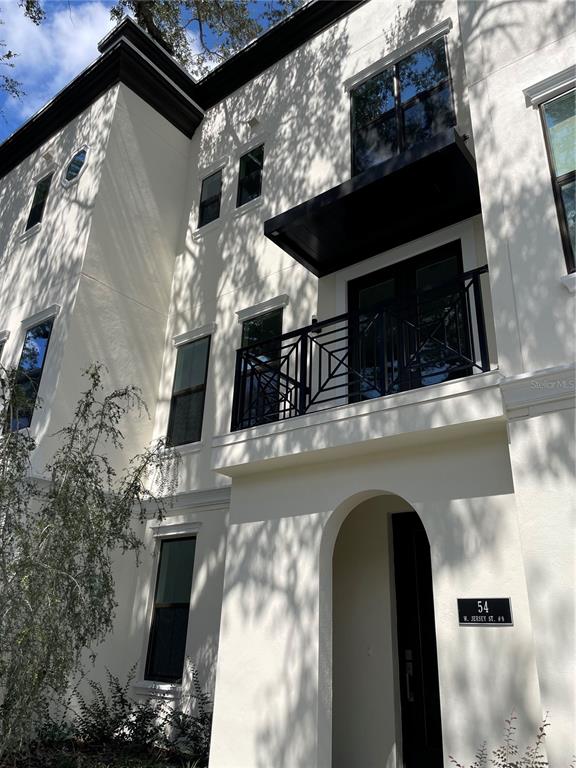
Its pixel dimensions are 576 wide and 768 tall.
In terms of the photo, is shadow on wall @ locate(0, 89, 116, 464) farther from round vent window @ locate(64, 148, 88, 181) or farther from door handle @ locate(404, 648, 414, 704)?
door handle @ locate(404, 648, 414, 704)

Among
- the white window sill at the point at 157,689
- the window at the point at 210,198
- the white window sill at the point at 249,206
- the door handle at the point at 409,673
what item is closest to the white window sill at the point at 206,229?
the window at the point at 210,198

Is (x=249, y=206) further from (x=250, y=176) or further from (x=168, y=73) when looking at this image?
(x=168, y=73)

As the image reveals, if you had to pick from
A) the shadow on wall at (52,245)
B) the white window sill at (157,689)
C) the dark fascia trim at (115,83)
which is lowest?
the white window sill at (157,689)

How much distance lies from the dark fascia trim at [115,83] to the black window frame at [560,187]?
7.97 meters

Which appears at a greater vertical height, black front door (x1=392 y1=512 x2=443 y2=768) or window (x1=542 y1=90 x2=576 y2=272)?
window (x1=542 y1=90 x2=576 y2=272)

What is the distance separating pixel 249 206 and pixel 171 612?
641 cm

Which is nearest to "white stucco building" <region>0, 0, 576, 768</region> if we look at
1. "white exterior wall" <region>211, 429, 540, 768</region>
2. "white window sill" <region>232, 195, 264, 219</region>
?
"white exterior wall" <region>211, 429, 540, 768</region>

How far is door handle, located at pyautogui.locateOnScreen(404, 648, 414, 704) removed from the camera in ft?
21.1

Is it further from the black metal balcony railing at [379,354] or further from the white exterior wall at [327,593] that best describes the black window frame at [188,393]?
the white exterior wall at [327,593]

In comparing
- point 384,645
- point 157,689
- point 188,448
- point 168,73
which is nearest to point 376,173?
point 188,448

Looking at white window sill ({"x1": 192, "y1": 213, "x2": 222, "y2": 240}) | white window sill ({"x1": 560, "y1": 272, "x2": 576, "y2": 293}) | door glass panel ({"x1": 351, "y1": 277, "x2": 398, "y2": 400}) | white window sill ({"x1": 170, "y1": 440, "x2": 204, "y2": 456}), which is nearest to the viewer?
white window sill ({"x1": 560, "y1": 272, "x2": 576, "y2": 293})

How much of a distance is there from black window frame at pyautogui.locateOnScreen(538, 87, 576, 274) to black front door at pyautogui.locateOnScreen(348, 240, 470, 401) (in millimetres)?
1113

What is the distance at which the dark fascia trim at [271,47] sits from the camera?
992 cm

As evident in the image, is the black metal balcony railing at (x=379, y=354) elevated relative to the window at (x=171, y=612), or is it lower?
elevated
